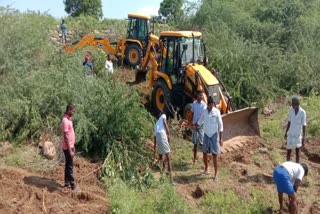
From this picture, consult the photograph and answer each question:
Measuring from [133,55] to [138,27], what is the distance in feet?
3.79

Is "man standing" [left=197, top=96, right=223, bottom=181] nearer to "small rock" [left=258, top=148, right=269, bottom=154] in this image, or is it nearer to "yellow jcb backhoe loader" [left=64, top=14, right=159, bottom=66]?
"small rock" [left=258, top=148, right=269, bottom=154]

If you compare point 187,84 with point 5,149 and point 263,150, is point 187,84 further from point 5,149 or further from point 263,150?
point 5,149

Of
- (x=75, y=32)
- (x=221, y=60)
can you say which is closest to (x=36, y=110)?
(x=221, y=60)

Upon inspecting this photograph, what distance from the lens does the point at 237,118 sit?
12734 millimetres

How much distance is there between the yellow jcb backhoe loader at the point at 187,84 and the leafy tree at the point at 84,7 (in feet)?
120

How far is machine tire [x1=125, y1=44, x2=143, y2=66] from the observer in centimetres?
2006

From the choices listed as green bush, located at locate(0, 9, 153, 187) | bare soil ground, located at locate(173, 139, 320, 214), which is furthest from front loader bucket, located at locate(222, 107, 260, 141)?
green bush, located at locate(0, 9, 153, 187)

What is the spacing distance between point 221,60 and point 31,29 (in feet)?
20.7

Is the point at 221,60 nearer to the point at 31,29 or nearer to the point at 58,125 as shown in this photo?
the point at 31,29

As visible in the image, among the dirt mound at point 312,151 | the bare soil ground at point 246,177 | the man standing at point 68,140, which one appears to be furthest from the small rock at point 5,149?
the dirt mound at point 312,151

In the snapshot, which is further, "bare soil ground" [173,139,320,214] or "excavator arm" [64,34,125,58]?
"excavator arm" [64,34,125,58]

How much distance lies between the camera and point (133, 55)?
2028 cm

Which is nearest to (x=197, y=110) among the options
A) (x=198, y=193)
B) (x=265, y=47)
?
(x=198, y=193)

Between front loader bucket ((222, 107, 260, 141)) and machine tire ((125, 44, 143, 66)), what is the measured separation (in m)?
8.02
